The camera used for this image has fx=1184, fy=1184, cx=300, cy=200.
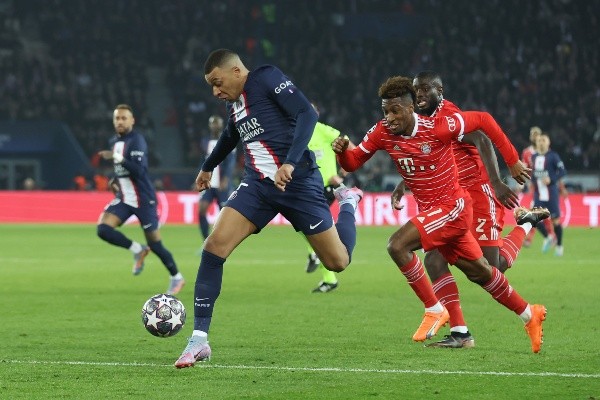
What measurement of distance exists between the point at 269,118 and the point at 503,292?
217 centimetres

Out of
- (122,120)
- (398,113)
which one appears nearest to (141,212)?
(122,120)

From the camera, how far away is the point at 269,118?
8070mm

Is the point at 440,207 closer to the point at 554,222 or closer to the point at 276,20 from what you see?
the point at 554,222

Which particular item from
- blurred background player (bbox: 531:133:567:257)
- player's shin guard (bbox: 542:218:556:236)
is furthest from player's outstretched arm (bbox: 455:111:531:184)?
player's shin guard (bbox: 542:218:556:236)

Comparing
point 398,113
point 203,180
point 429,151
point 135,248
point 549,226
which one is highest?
point 398,113

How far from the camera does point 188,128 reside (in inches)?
1495

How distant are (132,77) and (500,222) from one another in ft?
101

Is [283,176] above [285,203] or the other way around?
above

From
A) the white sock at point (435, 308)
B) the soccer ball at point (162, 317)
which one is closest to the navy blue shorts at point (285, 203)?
the soccer ball at point (162, 317)

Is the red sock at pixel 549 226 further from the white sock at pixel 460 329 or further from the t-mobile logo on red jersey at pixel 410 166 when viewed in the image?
the t-mobile logo on red jersey at pixel 410 166

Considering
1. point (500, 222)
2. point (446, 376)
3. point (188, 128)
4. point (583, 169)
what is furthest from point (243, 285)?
point (188, 128)

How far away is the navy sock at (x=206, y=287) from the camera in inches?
313

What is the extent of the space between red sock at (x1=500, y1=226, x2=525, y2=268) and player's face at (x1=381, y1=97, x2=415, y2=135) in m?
1.88

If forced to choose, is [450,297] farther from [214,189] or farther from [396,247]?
[214,189]
